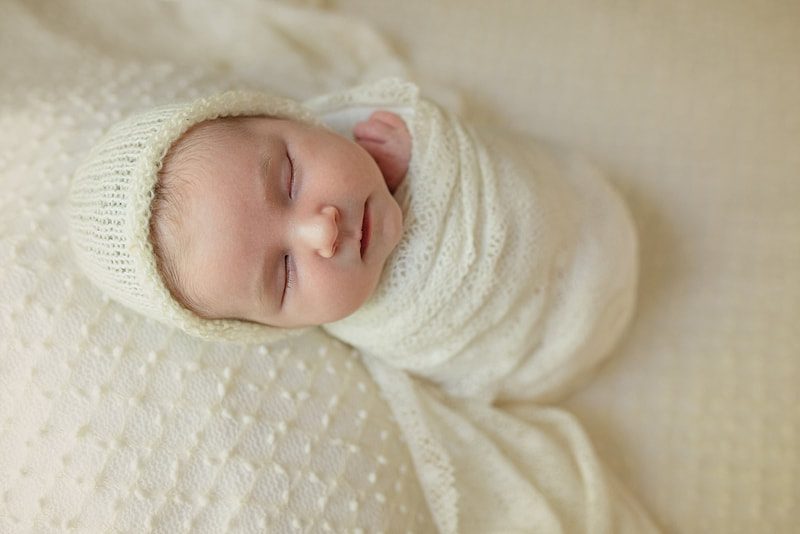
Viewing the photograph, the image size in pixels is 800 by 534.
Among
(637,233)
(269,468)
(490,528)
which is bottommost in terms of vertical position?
(490,528)

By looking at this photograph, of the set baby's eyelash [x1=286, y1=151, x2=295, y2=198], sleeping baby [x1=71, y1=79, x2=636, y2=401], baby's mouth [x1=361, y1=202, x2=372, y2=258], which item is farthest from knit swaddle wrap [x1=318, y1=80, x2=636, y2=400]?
baby's eyelash [x1=286, y1=151, x2=295, y2=198]

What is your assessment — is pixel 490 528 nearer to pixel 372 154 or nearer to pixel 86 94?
pixel 372 154

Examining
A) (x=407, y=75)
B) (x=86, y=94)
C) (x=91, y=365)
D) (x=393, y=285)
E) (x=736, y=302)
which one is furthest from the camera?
(x=407, y=75)

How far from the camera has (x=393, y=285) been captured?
3.60ft

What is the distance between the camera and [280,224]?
93 centimetres

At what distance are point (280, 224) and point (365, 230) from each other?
143mm

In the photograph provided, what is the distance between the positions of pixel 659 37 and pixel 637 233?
0.49 m

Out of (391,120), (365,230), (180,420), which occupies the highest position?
(391,120)

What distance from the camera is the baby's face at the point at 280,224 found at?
35.7 inches

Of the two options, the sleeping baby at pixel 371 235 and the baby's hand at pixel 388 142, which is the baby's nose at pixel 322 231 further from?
the baby's hand at pixel 388 142

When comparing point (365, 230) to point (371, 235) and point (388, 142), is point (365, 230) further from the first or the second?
point (388, 142)

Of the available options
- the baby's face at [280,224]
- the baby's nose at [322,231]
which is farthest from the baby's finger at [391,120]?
the baby's nose at [322,231]

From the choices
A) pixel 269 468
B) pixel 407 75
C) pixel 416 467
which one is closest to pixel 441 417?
pixel 416 467

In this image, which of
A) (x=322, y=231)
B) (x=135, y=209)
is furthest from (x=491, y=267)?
(x=135, y=209)
